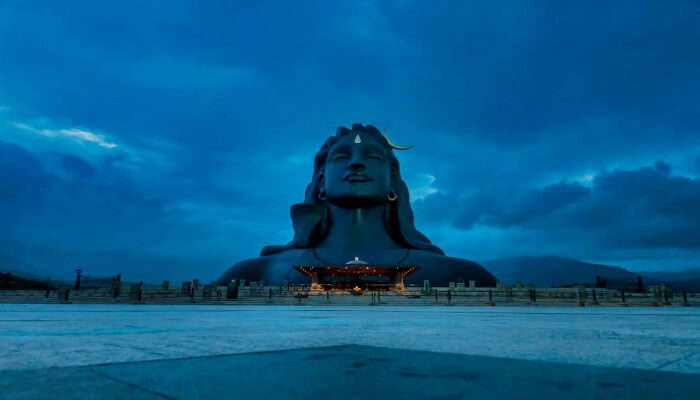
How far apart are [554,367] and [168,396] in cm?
119

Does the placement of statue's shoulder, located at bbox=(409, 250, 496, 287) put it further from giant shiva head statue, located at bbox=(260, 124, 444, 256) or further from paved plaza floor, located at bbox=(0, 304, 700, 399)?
paved plaza floor, located at bbox=(0, 304, 700, 399)

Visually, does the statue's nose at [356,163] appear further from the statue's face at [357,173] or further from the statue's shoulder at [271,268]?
the statue's shoulder at [271,268]

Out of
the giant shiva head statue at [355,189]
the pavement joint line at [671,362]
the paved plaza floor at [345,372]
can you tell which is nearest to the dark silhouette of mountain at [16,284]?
the giant shiva head statue at [355,189]

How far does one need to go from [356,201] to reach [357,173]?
3.04m

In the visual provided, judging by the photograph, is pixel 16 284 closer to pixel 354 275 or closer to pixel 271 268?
pixel 271 268

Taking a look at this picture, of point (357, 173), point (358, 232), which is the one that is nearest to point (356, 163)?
point (357, 173)

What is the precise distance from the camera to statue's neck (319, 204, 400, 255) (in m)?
42.5

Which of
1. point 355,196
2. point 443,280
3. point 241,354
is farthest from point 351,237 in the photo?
point 241,354

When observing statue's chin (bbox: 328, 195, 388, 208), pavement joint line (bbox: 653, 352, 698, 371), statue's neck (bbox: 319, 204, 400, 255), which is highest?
statue's chin (bbox: 328, 195, 388, 208)

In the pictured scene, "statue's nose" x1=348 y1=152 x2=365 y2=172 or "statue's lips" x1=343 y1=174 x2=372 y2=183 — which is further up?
"statue's nose" x1=348 y1=152 x2=365 y2=172

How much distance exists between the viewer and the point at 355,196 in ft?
134

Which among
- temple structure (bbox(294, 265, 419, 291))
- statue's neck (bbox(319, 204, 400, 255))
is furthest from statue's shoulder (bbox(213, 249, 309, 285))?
statue's neck (bbox(319, 204, 400, 255))

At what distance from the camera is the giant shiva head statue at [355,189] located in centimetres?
4066

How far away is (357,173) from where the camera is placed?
40.4 m
